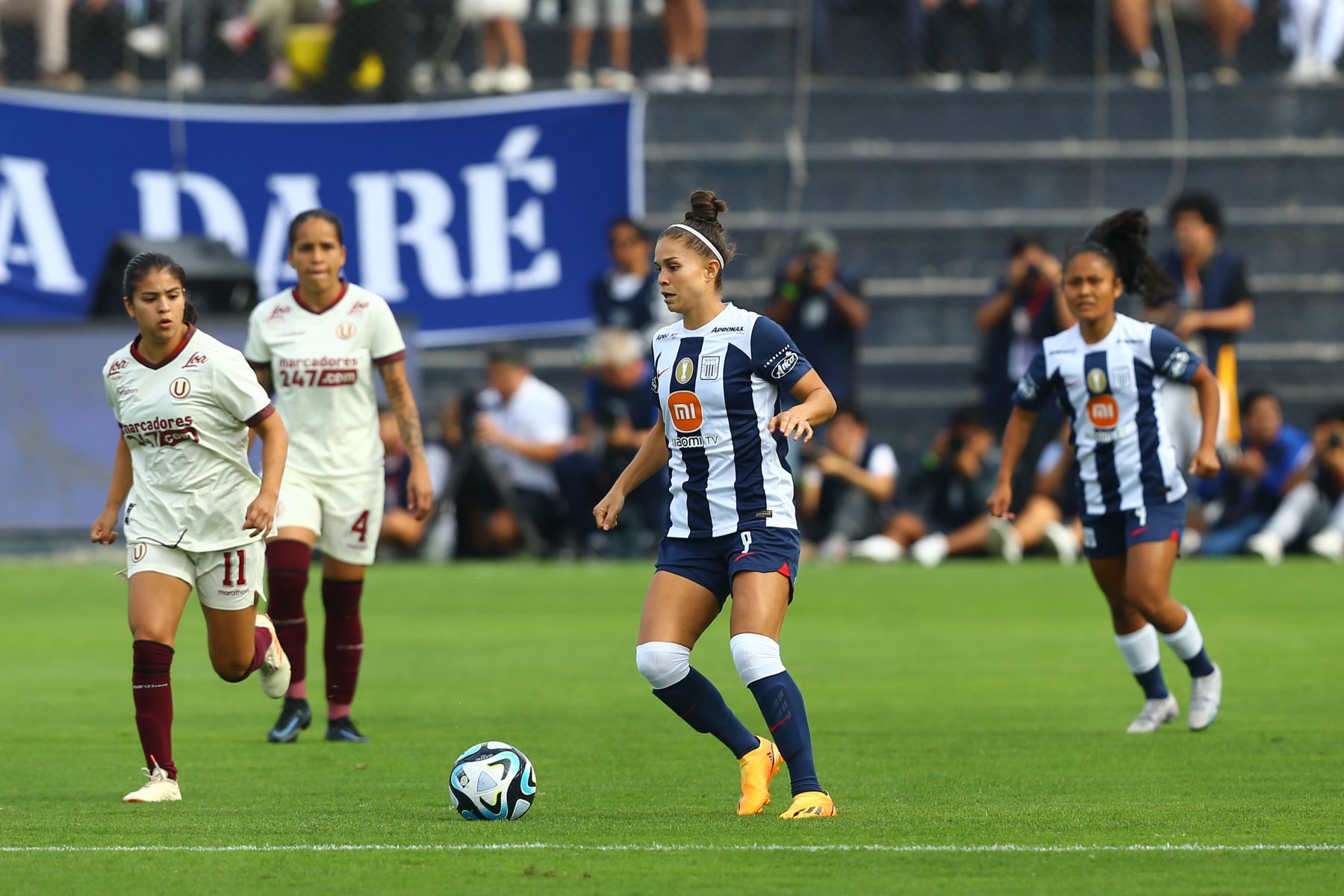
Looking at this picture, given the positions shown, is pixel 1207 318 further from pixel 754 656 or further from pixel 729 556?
pixel 754 656

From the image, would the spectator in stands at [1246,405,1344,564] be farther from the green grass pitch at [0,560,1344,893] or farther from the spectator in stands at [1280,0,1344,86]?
the spectator in stands at [1280,0,1344,86]

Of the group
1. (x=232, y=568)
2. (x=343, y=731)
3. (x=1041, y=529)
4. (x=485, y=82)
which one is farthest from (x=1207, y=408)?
(x=485, y=82)

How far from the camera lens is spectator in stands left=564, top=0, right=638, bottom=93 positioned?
72.0 feet

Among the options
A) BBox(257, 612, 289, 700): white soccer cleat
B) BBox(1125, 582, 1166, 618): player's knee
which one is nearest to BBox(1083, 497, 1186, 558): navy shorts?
BBox(1125, 582, 1166, 618): player's knee

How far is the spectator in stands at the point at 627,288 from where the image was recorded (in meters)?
17.6

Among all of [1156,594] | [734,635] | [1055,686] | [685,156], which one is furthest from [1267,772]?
[685,156]

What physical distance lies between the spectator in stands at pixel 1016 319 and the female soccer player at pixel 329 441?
9.16 m

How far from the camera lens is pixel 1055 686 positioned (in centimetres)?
1064

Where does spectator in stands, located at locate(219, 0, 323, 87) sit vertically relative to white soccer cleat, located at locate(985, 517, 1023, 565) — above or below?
above

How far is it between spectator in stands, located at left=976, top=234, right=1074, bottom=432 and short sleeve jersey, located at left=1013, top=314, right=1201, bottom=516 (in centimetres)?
807

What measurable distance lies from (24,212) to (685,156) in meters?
6.57

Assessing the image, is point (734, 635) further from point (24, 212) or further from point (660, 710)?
point (24, 212)

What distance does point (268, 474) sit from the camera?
734 centimetres

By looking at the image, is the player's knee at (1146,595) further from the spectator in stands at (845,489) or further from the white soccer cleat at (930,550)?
the spectator in stands at (845,489)
